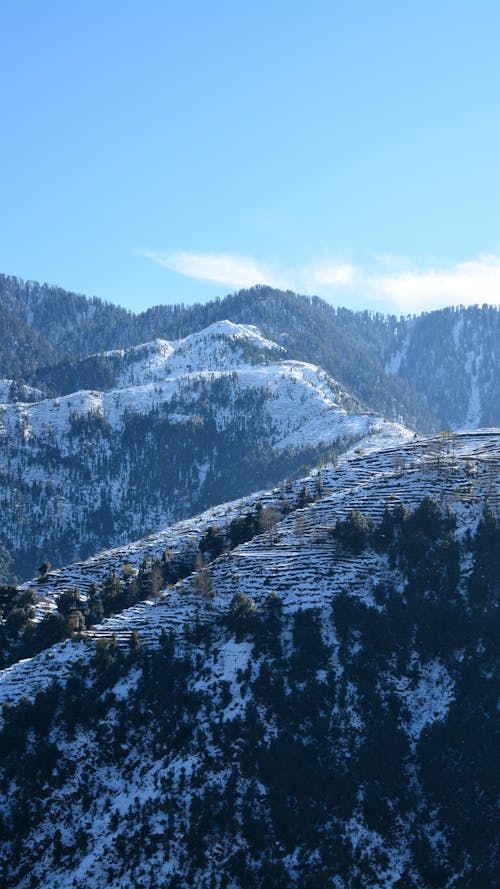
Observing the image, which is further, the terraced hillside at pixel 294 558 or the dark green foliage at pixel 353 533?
the dark green foliage at pixel 353 533

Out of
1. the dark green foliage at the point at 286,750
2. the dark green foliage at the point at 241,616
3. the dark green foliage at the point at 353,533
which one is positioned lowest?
the dark green foliage at the point at 286,750

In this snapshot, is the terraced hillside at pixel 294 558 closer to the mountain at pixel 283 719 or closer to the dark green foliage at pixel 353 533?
the mountain at pixel 283 719

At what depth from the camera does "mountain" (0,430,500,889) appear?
387ft

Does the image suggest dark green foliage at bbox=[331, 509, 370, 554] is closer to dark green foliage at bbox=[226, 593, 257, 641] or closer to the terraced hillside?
the terraced hillside

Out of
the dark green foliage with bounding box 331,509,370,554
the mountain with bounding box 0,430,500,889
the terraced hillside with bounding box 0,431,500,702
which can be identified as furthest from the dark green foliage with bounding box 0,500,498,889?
the dark green foliage with bounding box 331,509,370,554

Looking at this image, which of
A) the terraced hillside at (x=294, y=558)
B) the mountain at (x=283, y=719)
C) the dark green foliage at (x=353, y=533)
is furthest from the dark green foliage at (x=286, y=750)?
the dark green foliage at (x=353, y=533)

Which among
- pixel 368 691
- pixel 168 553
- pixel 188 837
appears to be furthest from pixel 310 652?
pixel 168 553

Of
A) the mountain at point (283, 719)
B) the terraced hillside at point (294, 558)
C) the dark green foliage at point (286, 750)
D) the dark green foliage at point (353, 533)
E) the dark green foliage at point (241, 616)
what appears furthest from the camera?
the dark green foliage at point (353, 533)

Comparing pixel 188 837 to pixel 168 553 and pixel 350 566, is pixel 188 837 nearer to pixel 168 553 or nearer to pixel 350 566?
pixel 350 566

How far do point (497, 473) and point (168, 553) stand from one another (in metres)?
62.5

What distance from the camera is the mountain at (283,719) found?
118m

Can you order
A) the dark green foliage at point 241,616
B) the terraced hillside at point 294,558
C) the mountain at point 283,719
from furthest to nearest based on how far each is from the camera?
the terraced hillside at point 294,558
the dark green foliage at point 241,616
the mountain at point 283,719

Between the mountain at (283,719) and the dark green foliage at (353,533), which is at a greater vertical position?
the dark green foliage at (353,533)

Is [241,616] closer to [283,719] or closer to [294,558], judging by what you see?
[294,558]
